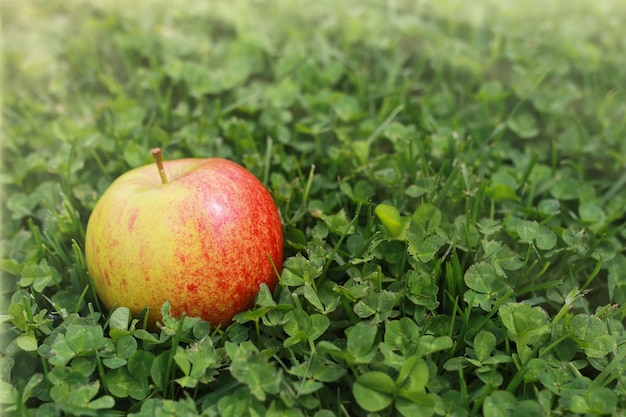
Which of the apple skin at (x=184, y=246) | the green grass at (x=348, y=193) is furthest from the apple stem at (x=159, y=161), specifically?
the green grass at (x=348, y=193)

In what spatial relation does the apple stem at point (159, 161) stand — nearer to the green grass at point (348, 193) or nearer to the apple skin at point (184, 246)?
the apple skin at point (184, 246)

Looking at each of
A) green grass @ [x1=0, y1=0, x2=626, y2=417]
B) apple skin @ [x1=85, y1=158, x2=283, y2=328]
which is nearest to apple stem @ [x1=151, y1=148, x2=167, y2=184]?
apple skin @ [x1=85, y1=158, x2=283, y2=328]

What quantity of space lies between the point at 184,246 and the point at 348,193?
833 millimetres

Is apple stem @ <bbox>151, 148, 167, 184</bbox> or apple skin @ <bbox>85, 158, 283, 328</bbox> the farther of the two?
apple stem @ <bbox>151, 148, 167, 184</bbox>

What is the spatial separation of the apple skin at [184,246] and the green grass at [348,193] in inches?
3.1

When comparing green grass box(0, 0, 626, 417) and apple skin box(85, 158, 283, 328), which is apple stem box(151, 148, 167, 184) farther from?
green grass box(0, 0, 626, 417)

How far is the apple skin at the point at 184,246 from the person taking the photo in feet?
6.41

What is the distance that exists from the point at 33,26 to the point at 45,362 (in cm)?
296

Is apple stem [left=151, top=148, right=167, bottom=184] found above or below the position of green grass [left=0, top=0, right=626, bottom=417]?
above

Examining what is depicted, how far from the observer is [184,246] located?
76.9 inches

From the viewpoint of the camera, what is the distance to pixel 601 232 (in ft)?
8.16

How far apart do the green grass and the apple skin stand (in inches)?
3.1

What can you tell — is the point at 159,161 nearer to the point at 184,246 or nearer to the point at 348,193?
the point at 184,246

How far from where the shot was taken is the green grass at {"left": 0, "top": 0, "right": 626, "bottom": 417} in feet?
6.25
